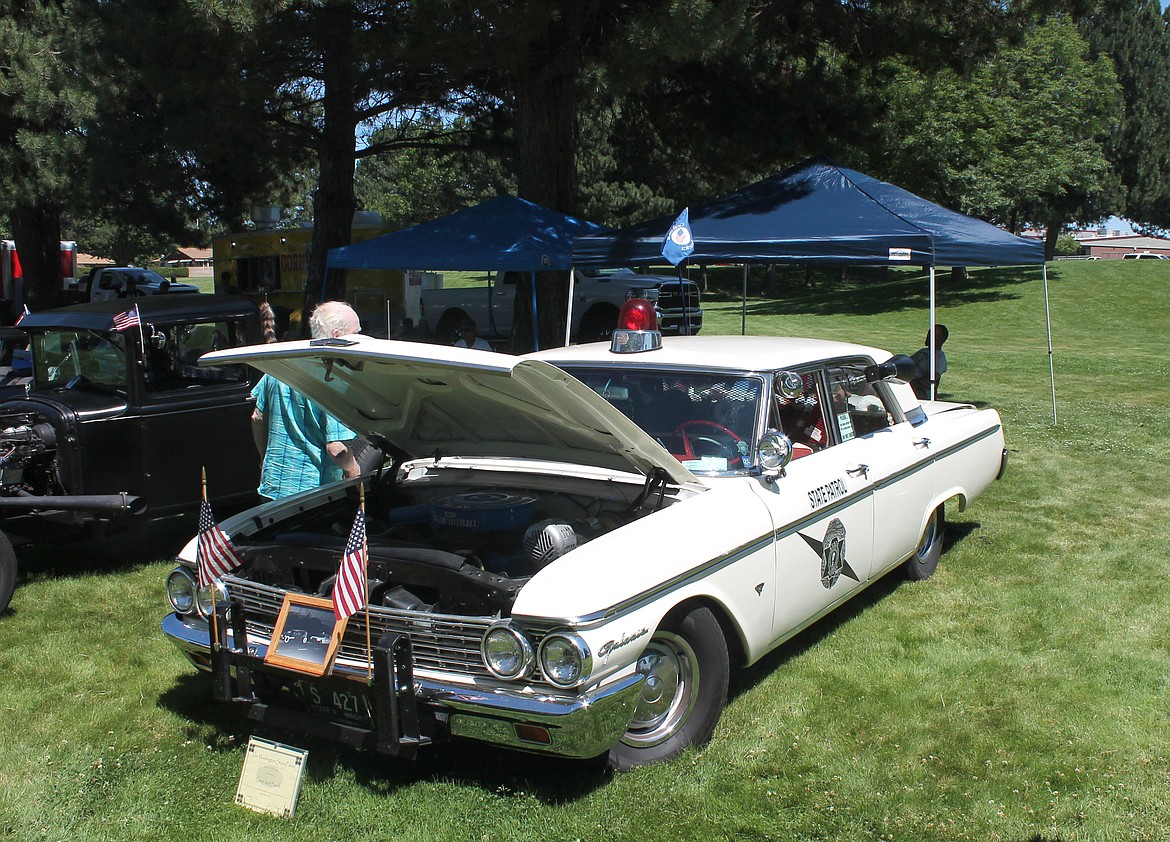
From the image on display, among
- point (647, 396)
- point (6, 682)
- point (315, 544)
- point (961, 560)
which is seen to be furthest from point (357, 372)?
point (961, 560)

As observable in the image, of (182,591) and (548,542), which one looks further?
(182,591)

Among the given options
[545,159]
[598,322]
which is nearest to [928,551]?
[545,159]

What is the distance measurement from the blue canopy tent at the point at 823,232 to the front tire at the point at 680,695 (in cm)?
561

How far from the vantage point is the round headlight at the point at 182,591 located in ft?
13.4

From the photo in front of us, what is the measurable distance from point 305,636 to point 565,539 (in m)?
1.01

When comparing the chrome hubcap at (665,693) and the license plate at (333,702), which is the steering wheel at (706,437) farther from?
the license plate at (333,702)

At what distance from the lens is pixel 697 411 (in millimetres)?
4629

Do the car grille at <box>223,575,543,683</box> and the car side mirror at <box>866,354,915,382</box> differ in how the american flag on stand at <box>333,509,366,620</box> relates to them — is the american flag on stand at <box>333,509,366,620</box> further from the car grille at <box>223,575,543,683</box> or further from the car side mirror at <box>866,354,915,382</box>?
the car side mirror at <box>866,354,915,382</box>

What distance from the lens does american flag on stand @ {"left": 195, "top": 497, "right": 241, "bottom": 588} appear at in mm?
4004

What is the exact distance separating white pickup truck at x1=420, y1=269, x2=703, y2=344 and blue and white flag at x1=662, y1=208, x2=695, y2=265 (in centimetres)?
944

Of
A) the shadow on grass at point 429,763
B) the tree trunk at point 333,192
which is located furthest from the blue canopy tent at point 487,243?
the shadow on grass at point 429,763

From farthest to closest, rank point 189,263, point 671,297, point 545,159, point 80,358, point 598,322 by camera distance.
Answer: point 189,263 < point 671,297 < point 598,322 < point 545,159 < point 80,358

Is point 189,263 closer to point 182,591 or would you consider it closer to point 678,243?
point 678,243

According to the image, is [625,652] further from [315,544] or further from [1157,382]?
[1157,382]
